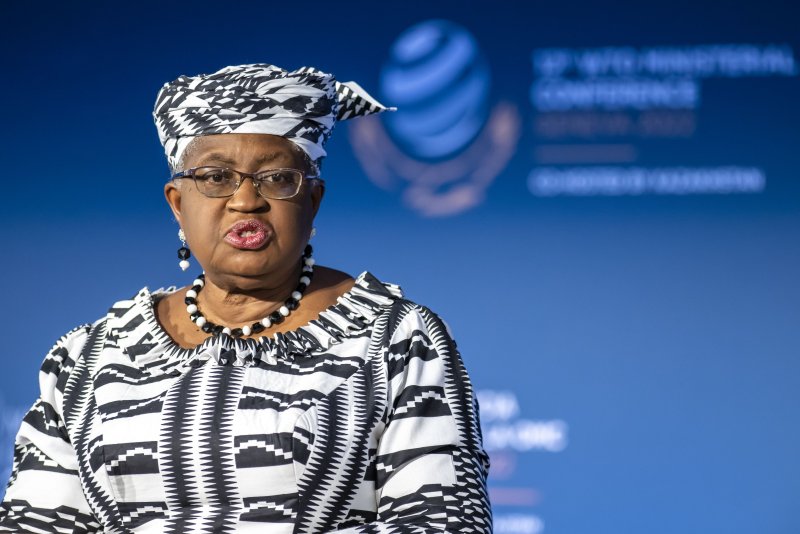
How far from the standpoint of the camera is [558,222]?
364 centimetres

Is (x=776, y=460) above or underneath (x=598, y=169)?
underneath

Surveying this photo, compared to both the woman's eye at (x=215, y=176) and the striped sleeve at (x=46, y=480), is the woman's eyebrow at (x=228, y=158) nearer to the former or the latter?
the woman's eye at (x=215, y=176)

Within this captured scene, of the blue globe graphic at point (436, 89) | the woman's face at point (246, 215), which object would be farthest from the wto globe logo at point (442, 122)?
the woman's face at point (246, 215)

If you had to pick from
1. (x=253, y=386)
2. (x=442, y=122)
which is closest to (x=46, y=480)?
(x=253, y=386)

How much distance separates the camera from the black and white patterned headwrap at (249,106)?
1.59 metres

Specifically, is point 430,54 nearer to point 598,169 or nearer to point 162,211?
point 598,169

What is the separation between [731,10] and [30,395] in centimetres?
257

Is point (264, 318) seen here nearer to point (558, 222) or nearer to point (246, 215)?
point (246, 215)

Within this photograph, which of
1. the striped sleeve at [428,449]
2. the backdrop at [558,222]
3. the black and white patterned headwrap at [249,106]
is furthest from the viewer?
the backdrop at [558,222]

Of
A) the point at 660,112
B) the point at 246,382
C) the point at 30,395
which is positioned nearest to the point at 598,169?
the point at 660,112

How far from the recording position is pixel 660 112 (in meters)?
3.57

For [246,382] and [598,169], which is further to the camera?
[598,169]

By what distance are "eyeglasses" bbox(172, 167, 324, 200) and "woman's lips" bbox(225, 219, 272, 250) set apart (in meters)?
0.04

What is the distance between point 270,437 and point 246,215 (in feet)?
1.04
